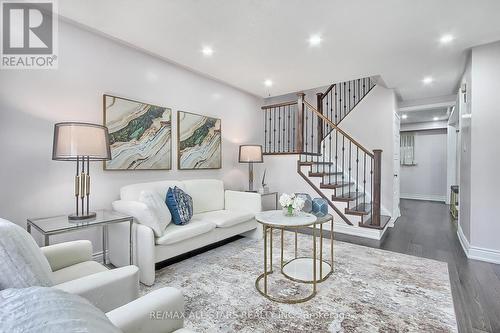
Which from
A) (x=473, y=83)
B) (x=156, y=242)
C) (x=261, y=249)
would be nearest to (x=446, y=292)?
(x=261, y=249)

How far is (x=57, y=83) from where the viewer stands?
8.08ft

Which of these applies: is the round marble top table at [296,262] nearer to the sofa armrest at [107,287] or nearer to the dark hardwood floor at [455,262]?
the dark hardwood floor at [455,262]

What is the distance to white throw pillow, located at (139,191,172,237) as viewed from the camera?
7.72 feet

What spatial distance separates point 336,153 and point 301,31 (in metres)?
2.89

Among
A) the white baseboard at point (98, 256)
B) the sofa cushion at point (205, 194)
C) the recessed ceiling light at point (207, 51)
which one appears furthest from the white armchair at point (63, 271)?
the recessed ceiling light at point (207, 51)

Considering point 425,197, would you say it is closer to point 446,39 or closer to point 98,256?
point 446,39

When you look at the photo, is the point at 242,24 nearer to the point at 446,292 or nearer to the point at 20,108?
the point at 20,108

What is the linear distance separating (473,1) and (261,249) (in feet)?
10.6

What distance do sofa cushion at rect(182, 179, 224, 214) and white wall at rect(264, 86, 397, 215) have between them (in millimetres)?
1428

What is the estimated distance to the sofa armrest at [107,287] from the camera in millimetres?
1136

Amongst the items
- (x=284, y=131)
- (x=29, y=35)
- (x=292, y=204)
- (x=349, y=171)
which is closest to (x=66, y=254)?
(x=292, y=204)

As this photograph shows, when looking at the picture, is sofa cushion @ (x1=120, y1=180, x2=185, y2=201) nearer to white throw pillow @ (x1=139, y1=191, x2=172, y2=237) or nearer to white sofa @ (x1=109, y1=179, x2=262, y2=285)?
white sofa @ (x1=109, y1=179, x2=262, y2=285)

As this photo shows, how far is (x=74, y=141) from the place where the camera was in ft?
6.82

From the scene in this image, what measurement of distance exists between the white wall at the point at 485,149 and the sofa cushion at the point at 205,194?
129 inches
